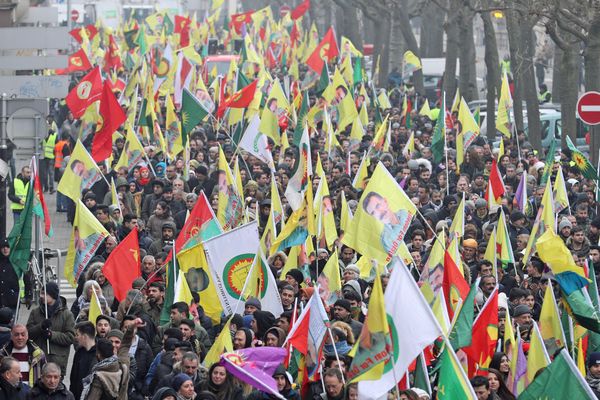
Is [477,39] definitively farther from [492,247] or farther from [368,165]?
[492,247]

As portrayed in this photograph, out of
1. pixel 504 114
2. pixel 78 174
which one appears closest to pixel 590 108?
pixel 78 174

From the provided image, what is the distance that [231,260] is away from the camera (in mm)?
14617

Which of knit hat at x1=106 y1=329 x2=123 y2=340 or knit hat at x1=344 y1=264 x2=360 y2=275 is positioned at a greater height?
knit hat at x1=106 y1=329 x2=123 y2=340

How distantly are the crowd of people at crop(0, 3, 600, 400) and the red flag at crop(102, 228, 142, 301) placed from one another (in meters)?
0.16

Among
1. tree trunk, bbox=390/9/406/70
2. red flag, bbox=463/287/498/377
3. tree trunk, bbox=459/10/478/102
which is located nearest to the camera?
red flag, bbox=463/287/498/377

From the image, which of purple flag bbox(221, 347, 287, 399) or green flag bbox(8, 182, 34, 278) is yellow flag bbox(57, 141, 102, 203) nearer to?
green flag bbox(8, 182, 34, 278)

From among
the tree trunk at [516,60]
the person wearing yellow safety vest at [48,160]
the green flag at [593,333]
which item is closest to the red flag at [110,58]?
the person wearing yellow safety vest at [48,160]

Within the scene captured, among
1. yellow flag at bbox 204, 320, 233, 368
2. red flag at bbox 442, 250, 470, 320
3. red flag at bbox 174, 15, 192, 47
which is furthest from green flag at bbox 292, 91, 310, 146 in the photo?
red flag at bbox 174, 15, 192, 47

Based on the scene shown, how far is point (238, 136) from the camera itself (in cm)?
2714

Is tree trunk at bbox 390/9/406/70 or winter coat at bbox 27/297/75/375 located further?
tree trunk at bbox 390/9/406/70

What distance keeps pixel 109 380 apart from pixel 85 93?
15316 millimetres

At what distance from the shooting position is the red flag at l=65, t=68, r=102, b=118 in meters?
26.9

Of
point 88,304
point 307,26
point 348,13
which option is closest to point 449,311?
point 88,304

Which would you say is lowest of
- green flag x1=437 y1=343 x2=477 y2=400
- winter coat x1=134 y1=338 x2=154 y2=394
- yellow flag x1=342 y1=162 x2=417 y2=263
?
winter coat x1=134 y1=338 x2=154 y2=394
